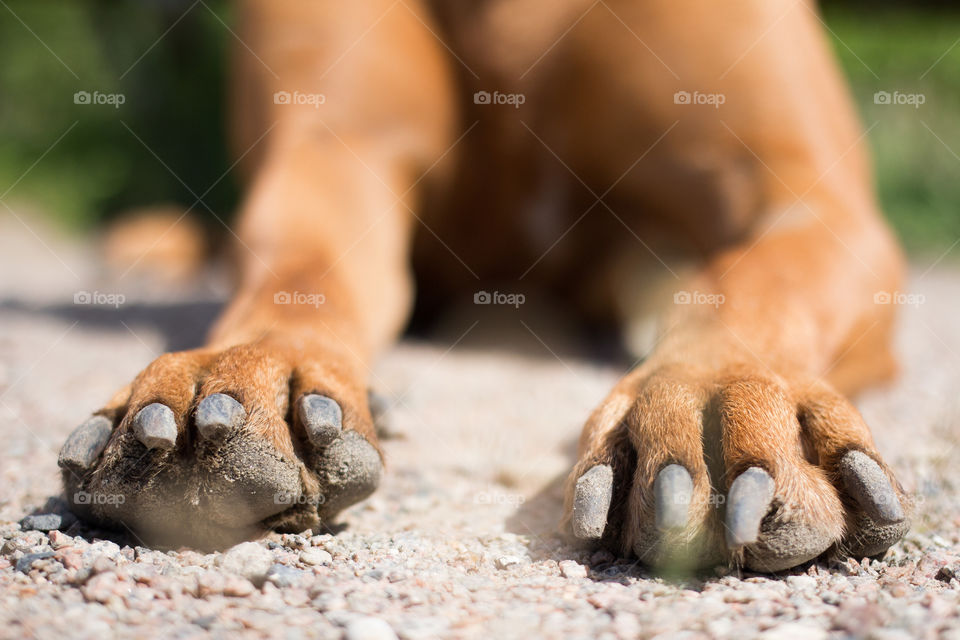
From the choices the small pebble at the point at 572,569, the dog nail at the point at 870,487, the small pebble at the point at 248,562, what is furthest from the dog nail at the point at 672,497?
the small pebble at the point at 248,562

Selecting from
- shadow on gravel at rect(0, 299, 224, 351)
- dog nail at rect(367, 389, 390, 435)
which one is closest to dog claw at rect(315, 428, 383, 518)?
dog nail at rect(367, 389, 390, 435)

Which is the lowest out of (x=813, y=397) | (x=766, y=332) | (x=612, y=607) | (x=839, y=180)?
(x=612, y=607)

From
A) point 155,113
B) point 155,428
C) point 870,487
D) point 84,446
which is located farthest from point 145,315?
point 155,113

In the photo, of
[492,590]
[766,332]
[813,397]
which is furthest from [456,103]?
[492,590]

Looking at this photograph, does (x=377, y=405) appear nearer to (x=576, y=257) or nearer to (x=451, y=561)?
(x=451, y=561)

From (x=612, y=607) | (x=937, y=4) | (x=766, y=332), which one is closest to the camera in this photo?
(x=612, y=607)

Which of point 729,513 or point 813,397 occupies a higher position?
point 813,397

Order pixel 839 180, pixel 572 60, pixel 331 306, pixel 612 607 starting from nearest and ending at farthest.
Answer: pixel 612 607
pixel 331 306
pixel 839 180
pixel 572 60

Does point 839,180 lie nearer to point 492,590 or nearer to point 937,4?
point 492,590
